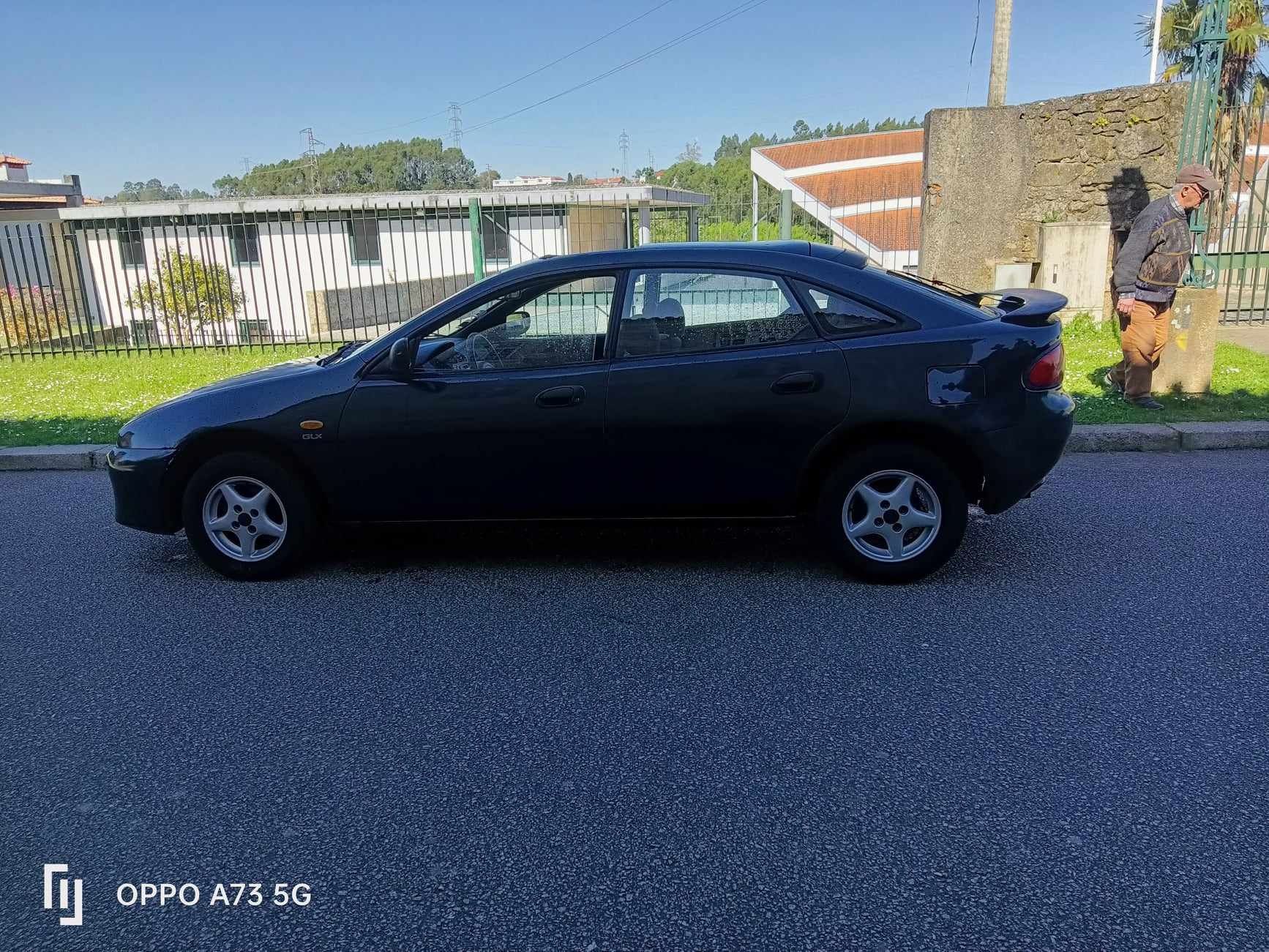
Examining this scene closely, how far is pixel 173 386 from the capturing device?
35.2ft

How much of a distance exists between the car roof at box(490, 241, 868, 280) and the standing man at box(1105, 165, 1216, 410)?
403 centimetres

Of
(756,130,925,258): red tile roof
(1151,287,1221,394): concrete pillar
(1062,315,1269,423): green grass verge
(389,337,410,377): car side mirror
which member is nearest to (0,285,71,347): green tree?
(389,337,410,377): car side mirror

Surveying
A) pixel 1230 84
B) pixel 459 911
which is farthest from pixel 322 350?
pixel 1230 84

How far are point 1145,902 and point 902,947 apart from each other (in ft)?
2.22

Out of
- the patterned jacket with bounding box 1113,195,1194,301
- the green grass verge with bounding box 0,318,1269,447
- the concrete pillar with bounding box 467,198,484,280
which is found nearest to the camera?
the patterned jacket with bounding box 1113,195,1194,301

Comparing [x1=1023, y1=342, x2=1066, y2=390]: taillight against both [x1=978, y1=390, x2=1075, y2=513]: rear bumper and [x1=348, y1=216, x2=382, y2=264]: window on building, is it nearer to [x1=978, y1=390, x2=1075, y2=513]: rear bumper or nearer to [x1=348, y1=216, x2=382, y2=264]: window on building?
[x1=978, y1=390, x2=1075, y2=513]: rear bumper

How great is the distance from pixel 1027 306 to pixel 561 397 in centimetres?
237

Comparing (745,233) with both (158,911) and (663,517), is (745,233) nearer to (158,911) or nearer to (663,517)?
(663,517)

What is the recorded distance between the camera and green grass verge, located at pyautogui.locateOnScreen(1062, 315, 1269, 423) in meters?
7.68

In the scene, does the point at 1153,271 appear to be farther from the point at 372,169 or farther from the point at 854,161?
the point at 372,169

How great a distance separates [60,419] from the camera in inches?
363

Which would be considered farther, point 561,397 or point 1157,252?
point 1157,252

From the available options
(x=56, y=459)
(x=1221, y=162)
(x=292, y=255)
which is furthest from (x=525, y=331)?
(x=292, y=255)

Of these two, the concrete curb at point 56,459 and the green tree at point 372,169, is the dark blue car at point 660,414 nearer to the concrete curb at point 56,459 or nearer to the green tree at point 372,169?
the concrete curb at point 56,459
